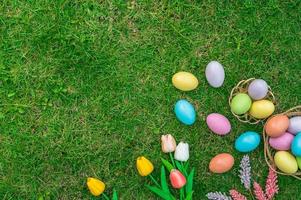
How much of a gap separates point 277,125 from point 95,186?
864 mm

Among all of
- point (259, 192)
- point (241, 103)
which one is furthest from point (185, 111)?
point (259, 192)

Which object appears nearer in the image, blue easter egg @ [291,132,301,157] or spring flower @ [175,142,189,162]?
blue easter egg @ [291,132,301,157]

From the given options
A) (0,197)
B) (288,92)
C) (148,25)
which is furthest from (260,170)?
(0,197)

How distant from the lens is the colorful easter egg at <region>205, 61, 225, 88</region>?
2971mm

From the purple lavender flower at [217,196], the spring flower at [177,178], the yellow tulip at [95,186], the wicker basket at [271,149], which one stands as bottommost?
the yellow tulip at [95,186]

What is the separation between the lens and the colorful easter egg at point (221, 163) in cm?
298

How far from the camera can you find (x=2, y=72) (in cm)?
301

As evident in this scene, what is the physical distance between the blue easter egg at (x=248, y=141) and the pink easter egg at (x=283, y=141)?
73 mm

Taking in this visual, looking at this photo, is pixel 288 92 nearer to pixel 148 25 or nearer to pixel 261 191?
pixel 261 191

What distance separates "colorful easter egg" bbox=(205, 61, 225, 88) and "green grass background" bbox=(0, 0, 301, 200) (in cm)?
5

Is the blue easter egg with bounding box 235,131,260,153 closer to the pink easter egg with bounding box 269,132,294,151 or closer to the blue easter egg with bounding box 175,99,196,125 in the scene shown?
the pink easter egg with bounding box 269,132,294,151

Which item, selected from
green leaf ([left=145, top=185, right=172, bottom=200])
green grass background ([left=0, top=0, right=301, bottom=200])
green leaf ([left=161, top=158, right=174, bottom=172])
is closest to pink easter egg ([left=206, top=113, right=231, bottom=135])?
green grass background ([left=0, top=0, right=301, bottom=200])

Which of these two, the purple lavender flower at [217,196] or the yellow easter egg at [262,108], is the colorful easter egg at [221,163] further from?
the yellow easter egg at [262,108]

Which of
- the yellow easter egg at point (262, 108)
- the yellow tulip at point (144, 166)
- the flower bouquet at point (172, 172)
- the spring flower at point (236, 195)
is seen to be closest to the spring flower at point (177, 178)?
the flower bouquet at point (172, 172)
